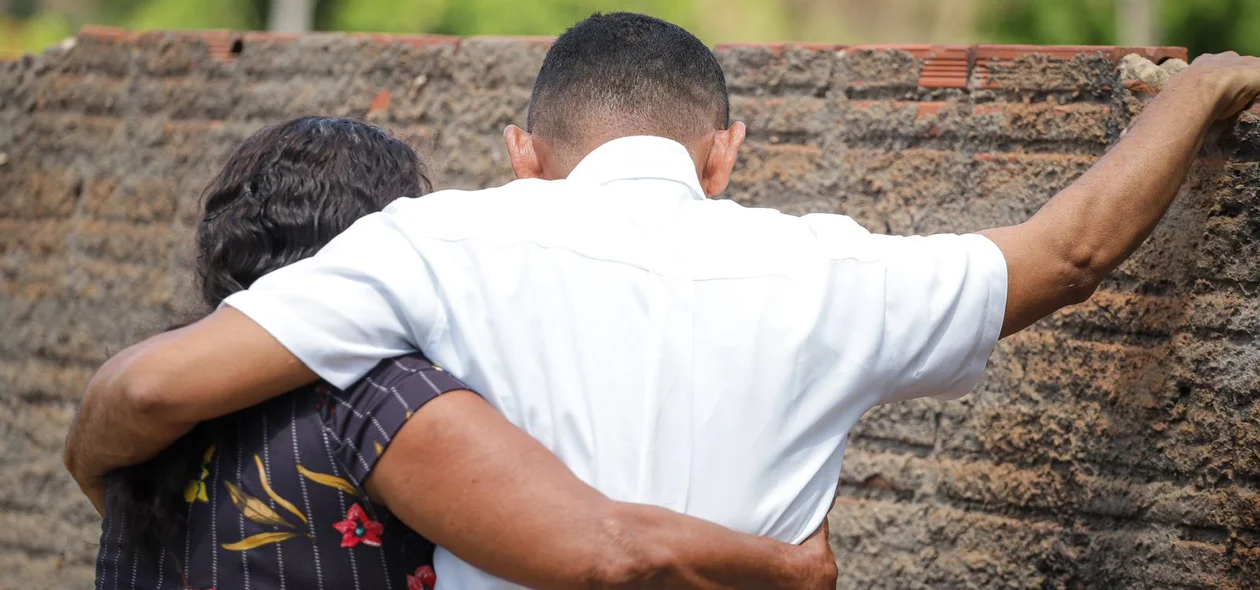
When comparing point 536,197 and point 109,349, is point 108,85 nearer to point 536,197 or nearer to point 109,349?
point 109,349

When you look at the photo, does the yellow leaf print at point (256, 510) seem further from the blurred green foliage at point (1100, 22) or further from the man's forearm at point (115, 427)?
the blurred green foliage at point (1100, 22)

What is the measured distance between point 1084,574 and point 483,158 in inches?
66.7

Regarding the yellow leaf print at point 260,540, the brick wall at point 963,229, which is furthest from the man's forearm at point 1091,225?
the yellow leaf print at point 260,540

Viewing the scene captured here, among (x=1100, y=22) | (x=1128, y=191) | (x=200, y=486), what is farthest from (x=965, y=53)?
(x=1100, y=22)

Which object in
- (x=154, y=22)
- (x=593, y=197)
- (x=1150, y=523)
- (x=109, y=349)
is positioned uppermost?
(x=593, y=197)

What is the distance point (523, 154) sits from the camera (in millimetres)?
1816

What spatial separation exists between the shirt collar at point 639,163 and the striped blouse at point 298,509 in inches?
14.0

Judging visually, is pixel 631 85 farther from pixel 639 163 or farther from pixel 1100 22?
pixel 1100 22

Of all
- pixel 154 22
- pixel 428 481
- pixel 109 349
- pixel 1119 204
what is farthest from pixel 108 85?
pixel 154 22

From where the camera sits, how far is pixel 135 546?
63.3 inches

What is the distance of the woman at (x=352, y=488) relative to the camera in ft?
4.53

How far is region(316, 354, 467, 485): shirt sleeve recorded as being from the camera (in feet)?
4.65

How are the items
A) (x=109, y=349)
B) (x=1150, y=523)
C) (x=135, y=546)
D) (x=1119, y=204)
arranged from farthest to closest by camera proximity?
(x=109, y=349) → (x=1150, y=523) → (x=1119, y=204) → (x=135, y=546)

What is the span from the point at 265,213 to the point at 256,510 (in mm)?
428
